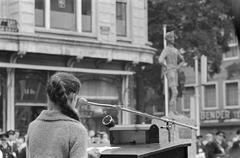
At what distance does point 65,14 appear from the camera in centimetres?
2248

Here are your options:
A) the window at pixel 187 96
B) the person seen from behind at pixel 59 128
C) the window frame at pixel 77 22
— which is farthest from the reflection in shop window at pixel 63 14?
the window at pixel 187 96

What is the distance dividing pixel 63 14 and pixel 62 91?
1908 centimetres

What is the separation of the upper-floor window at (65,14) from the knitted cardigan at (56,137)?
18.2m

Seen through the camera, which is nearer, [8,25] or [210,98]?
[8,25]

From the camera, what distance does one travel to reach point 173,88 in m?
16.5

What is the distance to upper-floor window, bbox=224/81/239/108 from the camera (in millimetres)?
41625

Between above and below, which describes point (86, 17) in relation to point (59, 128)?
above

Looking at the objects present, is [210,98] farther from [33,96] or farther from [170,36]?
[170,36]

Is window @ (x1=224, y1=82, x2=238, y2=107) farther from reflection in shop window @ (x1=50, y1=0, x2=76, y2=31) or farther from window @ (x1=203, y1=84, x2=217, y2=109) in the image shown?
reflection in shop window @ (x1=50, y1=0, x2=76, y2=31)

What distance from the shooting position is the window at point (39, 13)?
21609 mm

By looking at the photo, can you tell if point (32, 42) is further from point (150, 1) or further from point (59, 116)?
point (59, 116)

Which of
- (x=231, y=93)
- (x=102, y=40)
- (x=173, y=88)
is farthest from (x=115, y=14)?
(x=231, y=93)

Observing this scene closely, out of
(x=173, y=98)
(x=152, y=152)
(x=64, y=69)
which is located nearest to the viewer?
(x=152, y=152)

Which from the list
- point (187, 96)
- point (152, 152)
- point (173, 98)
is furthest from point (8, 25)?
point (187, 96)
